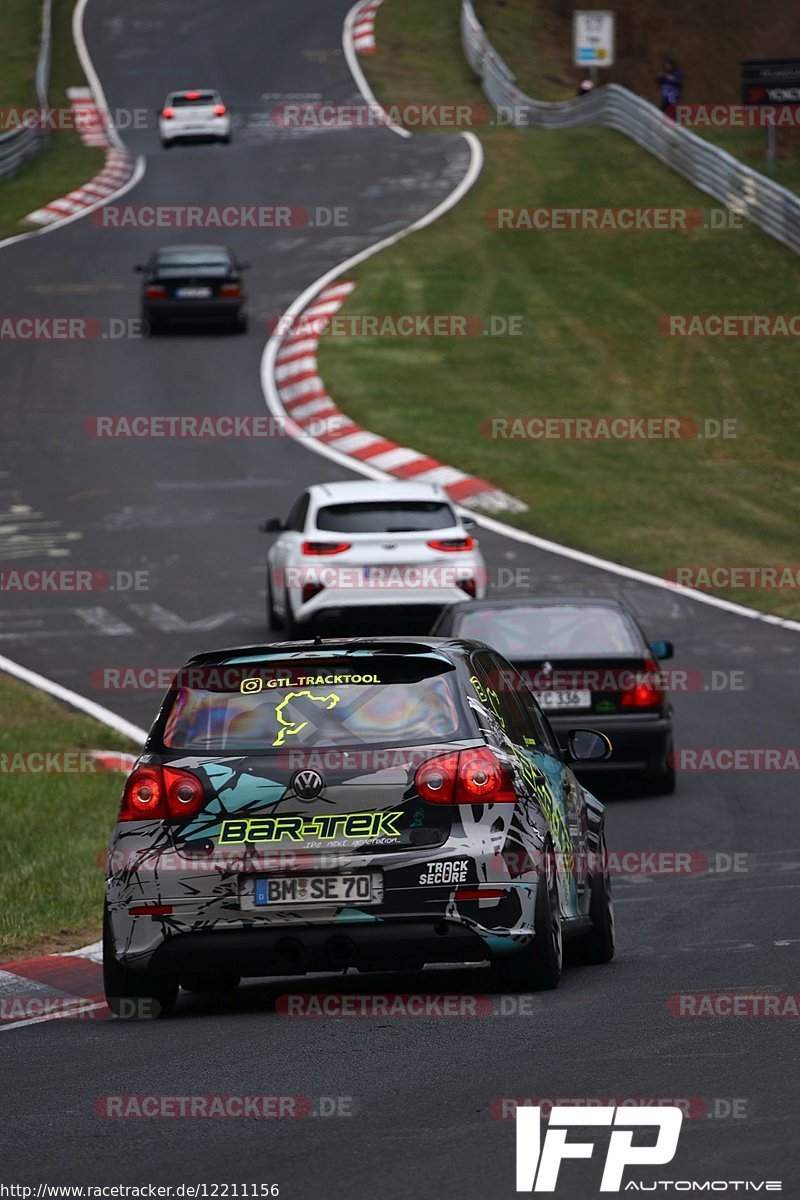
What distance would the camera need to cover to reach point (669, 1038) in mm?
7863

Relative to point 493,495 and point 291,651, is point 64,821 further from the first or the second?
point 493,495

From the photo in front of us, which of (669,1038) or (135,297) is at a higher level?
(669,1038)

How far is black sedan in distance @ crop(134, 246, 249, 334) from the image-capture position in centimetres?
4009

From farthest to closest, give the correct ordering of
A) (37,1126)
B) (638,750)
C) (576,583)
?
(576,583)
(638,750)
(37,1126)

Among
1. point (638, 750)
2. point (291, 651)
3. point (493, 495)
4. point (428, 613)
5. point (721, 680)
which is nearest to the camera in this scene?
point (291, 651)

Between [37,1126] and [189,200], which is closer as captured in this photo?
[37,1126]

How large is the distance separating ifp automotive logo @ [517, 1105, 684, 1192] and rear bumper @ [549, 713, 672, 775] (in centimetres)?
970

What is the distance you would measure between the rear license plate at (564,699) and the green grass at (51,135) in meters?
34.6

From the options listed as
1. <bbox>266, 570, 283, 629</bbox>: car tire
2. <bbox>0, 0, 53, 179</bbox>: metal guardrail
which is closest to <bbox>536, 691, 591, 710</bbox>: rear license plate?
<bbox>266, 570, 283, 629</bbox>: car tire

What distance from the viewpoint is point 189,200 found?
5003cm

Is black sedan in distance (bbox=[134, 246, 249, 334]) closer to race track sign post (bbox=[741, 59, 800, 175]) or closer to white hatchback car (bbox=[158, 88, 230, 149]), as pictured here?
race track sign post (bbox=[741, 59, 800, 175])

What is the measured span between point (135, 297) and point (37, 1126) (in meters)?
37.5

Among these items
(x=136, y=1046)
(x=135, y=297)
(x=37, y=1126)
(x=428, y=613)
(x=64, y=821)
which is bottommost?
(x=135, y=297)

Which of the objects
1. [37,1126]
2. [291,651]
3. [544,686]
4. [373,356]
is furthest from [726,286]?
[37,1126]
